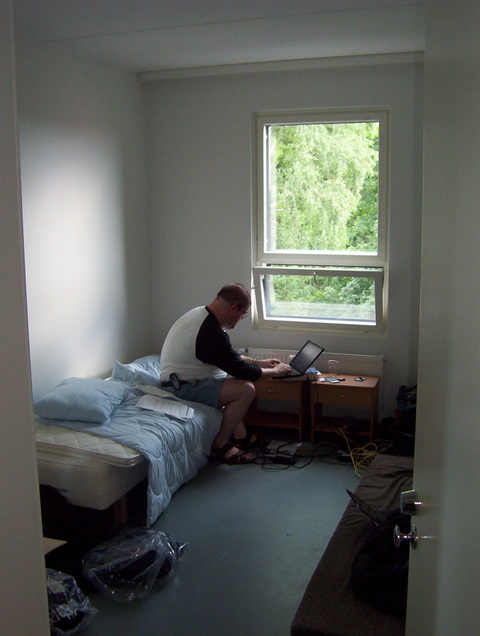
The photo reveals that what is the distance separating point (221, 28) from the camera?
11.5ft

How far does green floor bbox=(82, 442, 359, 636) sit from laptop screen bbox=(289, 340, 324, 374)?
25.3 inches

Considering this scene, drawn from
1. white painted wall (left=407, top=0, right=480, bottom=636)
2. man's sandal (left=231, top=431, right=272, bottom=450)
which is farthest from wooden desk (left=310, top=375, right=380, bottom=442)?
white painted wall (left=407, top=0, right=480, bottom=636)

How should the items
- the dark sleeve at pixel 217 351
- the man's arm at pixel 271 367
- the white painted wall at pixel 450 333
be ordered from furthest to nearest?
the man's arm at pixel 271 367 → the dark sleeve at pixel 217 351 → the white painted wall at pixel 450 333

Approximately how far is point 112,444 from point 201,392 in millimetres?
961

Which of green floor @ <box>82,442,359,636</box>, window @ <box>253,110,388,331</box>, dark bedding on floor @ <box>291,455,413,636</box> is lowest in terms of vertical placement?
green floor @ <box>82,442,359,636</box>

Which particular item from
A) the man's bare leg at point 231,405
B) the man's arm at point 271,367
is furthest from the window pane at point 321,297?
the man's bare leg at point 231,405

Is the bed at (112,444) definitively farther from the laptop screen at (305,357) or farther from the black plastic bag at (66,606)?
the laptop screen at (305,357)

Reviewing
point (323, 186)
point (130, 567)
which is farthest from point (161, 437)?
point (323, 186)

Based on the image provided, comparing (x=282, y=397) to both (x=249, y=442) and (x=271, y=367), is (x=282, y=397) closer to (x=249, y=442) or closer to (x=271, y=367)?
(x=271, y=367)

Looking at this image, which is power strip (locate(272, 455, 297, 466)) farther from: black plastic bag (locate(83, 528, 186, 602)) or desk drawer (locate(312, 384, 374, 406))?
black plastic bag (locate(83, 528, 186, 602))

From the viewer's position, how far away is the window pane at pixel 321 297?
4668 millimetres

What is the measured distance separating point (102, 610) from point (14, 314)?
192 centimetres

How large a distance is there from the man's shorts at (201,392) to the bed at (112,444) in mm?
81

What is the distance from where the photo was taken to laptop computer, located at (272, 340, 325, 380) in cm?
436
